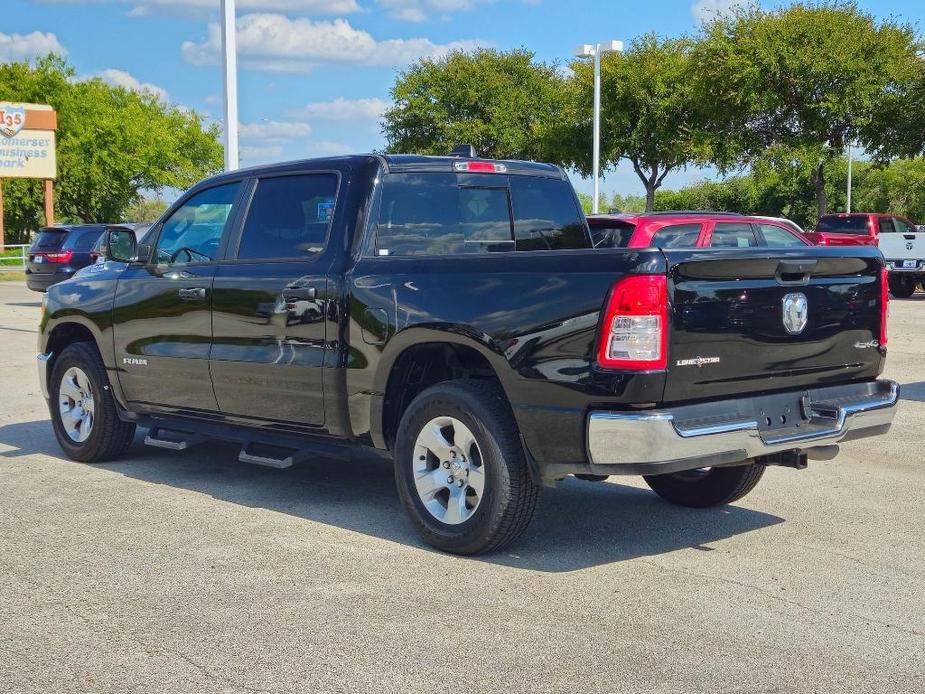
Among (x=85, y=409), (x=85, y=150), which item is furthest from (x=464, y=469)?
(x=85, y=150)

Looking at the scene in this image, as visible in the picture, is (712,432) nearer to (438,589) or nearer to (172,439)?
(438,589)

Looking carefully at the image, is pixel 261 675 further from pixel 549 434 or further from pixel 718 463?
pixel 718 463

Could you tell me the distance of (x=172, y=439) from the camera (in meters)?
7.75

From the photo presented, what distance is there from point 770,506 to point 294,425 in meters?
2.80

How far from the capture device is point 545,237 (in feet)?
23.1

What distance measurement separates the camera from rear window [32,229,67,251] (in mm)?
23922

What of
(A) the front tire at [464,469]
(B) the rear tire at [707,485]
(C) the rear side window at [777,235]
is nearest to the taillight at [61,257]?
(C) the rear side window at [777,235]

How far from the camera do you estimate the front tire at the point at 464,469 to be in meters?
5.41

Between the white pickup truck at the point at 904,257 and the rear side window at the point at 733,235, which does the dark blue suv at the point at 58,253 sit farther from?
the white pickup truck at the point at 904,257

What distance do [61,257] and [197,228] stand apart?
1742 centimetres

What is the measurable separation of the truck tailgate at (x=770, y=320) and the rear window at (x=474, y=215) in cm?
179

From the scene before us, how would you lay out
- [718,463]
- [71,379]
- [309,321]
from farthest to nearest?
[71,379] → [309,321] → [718,463]

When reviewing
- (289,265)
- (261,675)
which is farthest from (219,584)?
(289,265)

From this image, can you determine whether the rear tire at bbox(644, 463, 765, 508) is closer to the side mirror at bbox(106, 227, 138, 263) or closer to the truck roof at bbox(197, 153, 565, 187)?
the truck roof at bbox(197, 153, 565, 187)
